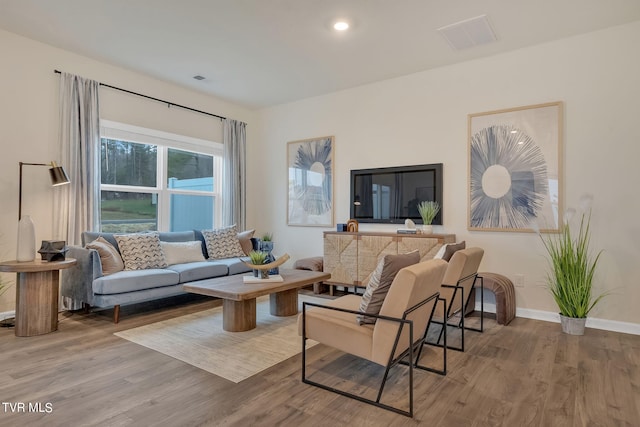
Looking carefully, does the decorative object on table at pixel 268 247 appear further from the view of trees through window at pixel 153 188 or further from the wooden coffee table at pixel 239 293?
the view of trees through window at pixel 153 188

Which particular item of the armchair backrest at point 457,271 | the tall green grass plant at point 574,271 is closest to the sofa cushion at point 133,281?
the armchair backrest at point 457,271

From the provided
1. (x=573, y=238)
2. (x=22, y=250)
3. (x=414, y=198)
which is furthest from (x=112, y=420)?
(x=573, y=238)

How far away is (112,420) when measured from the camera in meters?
2.01

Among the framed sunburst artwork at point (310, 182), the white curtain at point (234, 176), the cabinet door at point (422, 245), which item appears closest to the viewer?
the cabinet door at point (422, 245)

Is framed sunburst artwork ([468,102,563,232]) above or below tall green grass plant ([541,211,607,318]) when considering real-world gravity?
above

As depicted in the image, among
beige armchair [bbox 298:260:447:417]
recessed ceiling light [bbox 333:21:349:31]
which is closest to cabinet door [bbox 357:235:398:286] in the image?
beige armchair [bbox 298:260:447:417]

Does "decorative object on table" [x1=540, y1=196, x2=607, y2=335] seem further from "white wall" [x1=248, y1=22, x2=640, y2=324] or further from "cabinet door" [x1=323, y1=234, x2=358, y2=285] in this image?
"cabinet door" [x1=323, y1=234, x2=358, y2=285]

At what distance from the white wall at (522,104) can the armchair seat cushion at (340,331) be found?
2.69 m

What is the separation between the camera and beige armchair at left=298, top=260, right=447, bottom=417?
2086 mm

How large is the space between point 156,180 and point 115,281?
6.71 ft

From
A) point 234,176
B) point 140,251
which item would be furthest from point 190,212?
point 140,251

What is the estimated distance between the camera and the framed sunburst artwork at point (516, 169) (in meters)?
4.01

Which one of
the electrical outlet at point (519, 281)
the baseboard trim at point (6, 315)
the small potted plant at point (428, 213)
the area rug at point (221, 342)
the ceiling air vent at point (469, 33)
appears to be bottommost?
the area rug at point (221, 342)

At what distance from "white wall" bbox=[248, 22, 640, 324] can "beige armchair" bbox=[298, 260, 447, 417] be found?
2319 millimetres
